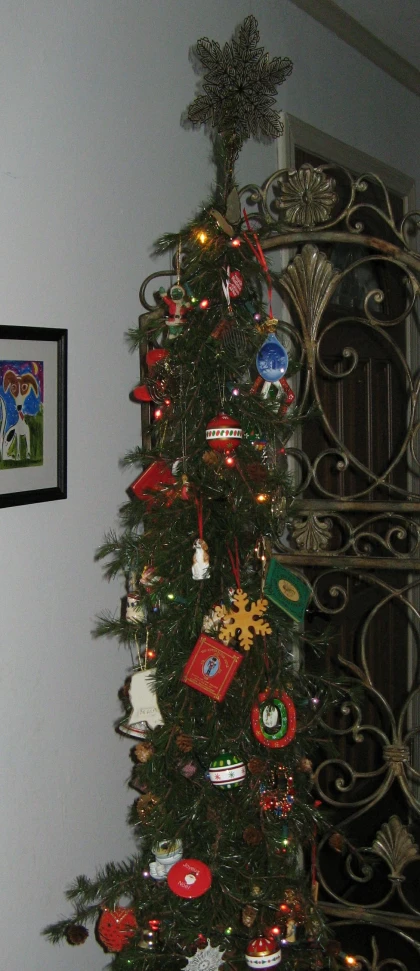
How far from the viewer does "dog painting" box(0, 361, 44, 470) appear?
1651 mm

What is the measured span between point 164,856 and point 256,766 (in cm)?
24

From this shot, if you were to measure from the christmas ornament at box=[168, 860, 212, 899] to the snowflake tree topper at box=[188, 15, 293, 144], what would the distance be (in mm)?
1345

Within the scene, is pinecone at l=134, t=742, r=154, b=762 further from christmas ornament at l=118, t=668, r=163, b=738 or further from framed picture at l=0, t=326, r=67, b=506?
framed picture at l=0, t=326, r=67, b=506

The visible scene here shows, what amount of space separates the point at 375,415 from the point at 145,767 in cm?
204

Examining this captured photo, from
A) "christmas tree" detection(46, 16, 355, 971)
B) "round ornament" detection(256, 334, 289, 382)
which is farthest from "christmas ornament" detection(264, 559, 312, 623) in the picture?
"round ornament" detection(256, 334, 289, 382)

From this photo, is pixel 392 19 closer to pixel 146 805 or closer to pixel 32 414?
pixel 32 414

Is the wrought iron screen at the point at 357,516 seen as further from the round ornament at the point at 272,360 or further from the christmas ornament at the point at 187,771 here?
the christmas ornament at the point at 187,771

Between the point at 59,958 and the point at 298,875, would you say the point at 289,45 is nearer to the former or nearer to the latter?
the point at 298,875

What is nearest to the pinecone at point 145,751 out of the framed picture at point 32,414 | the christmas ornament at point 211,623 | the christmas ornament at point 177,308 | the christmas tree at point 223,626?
the christmas tree at point 223,626

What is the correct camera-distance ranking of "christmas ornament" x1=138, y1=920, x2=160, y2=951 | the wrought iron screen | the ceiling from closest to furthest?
"christmas ornament" x1=138, y1=920, x2=160, y2=951
the wrought iron screen
the ceiling

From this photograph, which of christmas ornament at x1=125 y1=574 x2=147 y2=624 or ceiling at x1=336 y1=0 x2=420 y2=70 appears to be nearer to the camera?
christmas ornament at x1=125 y1=574 x2=147 y2=624

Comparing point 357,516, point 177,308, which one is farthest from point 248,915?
point 357,516

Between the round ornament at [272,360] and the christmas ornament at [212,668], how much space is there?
509 millimetres

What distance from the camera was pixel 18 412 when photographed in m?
1.69
